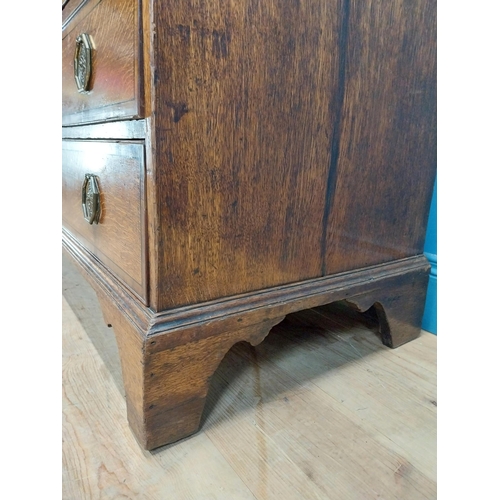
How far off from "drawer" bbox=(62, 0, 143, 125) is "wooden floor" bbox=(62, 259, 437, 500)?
0.49 metres

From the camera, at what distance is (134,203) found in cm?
64

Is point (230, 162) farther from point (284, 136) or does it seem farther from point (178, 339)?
point (178, 339)

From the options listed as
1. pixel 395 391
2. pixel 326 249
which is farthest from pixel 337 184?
pixel 395 391

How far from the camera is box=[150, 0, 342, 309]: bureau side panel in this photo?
1.88 feet

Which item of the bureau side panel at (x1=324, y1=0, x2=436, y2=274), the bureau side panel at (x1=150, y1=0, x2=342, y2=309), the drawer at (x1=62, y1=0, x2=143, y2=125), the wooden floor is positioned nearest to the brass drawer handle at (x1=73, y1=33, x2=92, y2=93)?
the drawer at (x1=62, y1=0, x2=143, y2=125)

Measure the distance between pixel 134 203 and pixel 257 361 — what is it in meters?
0.47

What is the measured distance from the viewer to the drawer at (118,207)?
0.63 m

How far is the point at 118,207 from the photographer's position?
2.30 feet

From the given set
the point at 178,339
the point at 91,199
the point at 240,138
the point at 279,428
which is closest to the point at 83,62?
the point at 91,199

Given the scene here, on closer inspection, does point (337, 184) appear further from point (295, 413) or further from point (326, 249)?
point (295, 413)

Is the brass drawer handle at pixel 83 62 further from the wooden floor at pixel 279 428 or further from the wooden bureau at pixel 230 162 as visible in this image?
the wooden floor at pixel 279 428

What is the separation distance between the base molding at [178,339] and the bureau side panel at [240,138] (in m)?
0.03

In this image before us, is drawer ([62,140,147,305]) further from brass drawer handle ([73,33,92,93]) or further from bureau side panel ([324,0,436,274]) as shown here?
bureau side panel ([324,0,436,274])

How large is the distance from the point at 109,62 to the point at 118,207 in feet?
0.73
